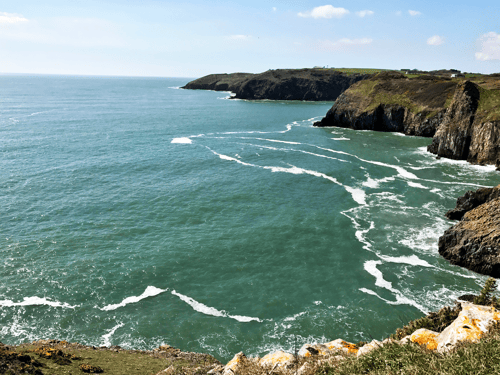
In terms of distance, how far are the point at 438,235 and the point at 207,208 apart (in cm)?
3627

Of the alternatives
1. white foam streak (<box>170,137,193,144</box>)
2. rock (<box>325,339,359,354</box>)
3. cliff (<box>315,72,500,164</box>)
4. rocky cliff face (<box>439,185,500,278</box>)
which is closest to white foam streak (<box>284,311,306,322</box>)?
rock (<box>325,339,359,354</box>)

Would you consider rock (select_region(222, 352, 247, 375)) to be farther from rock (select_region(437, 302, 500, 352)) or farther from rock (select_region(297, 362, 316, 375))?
rock (select_region(437, 302, 500, 352))

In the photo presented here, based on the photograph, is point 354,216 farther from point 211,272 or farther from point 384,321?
point 211,272

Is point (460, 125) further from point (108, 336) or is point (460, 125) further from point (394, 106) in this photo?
point (108, 336)

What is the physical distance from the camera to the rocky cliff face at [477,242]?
115ft

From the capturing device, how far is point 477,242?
3631 centimetres

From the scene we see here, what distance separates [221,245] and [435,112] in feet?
322

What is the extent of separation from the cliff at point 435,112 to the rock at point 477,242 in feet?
147

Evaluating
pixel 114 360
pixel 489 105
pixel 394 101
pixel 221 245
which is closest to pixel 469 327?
pixel 114 360

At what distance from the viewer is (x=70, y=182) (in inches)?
2470

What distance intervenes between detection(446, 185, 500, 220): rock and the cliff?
121ft

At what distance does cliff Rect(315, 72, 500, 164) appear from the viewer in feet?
246

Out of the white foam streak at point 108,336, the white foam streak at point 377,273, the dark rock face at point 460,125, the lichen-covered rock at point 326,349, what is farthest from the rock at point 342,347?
the dark rock face at point 460,125

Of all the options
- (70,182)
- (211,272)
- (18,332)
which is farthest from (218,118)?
(18,332)
